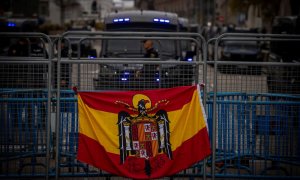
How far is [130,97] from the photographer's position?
7.68m

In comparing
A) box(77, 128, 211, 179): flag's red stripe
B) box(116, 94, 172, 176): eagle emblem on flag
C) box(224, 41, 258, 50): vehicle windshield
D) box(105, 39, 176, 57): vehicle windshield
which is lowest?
box(77, 128, 211, 179): flag's red stripe

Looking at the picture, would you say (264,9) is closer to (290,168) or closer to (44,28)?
(44,28)

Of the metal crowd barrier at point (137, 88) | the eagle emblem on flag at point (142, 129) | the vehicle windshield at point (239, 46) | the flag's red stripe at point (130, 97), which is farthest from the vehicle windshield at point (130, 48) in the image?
the vehicle windshield at point (239, 46)

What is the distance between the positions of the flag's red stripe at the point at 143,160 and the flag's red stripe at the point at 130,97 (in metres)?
0.45

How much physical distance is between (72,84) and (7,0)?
4986 cm

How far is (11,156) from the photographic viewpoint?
845 centimetres

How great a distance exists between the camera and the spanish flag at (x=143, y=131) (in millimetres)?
7648

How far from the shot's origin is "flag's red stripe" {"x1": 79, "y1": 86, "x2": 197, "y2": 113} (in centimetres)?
768

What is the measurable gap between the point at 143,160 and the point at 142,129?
397 millimetres

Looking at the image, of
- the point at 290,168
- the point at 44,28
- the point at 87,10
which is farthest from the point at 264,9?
the point at 87,10

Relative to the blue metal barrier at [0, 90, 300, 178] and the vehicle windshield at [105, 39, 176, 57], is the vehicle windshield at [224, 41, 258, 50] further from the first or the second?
the blue metal barrier at [0, 90, 300, 178]

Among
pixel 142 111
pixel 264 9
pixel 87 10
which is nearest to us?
pixel 142 111

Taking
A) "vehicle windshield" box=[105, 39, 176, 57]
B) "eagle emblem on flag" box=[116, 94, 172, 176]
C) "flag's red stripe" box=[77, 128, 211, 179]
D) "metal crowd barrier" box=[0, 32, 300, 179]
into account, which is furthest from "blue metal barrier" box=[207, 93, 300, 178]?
"vehicle windshield" box=[105, 39, 176, 57]

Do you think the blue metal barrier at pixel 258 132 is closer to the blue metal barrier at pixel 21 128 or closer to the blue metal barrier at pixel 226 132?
the blue metal barrier at pixel 226 132
